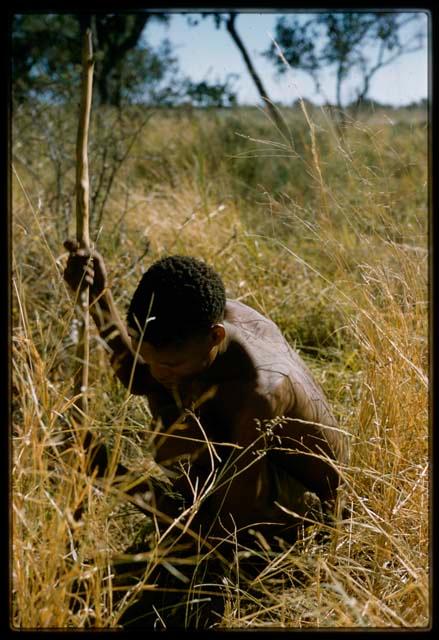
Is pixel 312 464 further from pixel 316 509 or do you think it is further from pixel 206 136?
pixel 206 136

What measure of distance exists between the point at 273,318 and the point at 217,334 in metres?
1.60

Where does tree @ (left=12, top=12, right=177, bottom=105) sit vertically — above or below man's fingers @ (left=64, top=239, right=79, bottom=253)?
above

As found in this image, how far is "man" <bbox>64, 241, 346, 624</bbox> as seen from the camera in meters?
1.99

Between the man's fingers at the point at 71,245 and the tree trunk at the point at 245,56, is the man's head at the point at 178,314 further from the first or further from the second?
the tree trunk at the point at 245,56

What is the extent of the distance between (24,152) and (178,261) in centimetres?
383

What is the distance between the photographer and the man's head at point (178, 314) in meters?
1.97

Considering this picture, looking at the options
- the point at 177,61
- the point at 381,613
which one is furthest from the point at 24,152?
the point at 381,613

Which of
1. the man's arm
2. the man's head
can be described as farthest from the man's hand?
the man's head

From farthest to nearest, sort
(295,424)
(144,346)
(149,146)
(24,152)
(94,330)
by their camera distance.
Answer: (149,146), (24,152), (94,330), (295,424), (144,346)

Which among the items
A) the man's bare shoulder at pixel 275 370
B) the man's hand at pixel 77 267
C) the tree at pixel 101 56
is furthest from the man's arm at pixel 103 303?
the tree at pixel 101 56

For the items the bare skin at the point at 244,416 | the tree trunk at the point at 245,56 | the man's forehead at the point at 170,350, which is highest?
the tree trunk at the point at 245,56

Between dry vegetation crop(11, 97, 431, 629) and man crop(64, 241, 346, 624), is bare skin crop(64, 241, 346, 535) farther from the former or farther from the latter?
dry vegetation crop(11, 97, 431, 629)

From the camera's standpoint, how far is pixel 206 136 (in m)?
6.47

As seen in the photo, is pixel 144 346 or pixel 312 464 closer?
pixel 144 346
